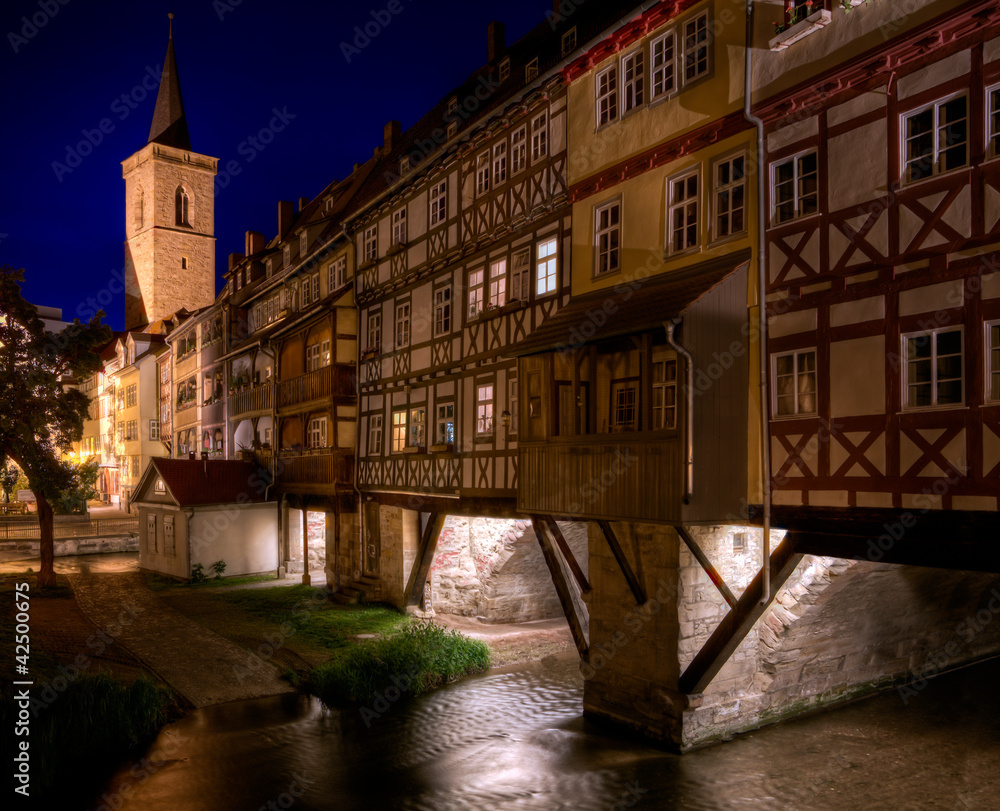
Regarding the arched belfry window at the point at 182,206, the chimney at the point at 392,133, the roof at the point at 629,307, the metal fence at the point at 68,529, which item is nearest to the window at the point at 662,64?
the roof at the point at 629,307

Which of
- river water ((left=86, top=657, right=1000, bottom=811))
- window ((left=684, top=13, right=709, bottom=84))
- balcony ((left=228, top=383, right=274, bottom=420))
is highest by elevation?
window ((left=684, top=13, right=709, bottom=84))

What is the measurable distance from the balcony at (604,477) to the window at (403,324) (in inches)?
315

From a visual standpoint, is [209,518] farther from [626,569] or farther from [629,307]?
[629,307]

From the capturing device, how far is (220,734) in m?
12.9

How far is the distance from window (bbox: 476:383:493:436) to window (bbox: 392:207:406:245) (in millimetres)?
5708

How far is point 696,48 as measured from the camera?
1117 centimetres

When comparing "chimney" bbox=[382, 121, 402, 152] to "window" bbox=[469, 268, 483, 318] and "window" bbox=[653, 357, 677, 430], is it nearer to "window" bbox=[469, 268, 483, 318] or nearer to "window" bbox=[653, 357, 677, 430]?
"window" bbox=[469, 268, 483, 318]

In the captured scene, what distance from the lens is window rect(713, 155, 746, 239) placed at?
10641 millimetres

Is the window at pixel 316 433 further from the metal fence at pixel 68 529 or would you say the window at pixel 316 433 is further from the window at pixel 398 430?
the metal fence at pixel 68 529

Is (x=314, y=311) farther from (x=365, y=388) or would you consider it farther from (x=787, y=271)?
(x=787, y=271)

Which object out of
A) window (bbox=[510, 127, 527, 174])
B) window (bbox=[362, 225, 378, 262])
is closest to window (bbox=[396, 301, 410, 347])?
window (bbox=[362, 225, 378, 262])

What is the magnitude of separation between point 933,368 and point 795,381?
5.56 ft

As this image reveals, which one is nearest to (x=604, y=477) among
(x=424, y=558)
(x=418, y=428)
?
(x=418, y=428)

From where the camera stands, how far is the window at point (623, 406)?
1174 centimetres
